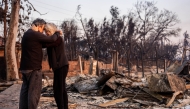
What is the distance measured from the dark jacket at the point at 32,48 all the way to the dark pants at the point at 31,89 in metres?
0.10

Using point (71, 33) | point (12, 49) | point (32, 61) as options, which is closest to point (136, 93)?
point (32, 61)

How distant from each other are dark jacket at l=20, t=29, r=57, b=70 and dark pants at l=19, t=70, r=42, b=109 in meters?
0.10

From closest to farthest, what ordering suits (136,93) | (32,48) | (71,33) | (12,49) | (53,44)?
(32,48) → (53,44) → (136,93) → (12,49) → (71,33)

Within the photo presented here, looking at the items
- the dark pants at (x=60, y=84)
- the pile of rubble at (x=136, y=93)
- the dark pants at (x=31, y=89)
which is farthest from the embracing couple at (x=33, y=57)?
the pile of rubble at (x=136, y=93)

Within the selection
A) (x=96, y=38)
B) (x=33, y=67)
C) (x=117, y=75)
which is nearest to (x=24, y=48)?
(x=33, y=67)

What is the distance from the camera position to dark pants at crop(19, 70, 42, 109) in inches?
114

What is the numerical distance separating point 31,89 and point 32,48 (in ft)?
1.86

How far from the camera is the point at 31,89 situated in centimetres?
292

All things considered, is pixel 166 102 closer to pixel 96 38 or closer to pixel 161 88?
pixel 161 88

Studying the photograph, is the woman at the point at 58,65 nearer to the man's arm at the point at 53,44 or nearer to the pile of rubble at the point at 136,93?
the man's arm at the point at 53,44

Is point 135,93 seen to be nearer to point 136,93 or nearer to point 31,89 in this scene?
point 136,93

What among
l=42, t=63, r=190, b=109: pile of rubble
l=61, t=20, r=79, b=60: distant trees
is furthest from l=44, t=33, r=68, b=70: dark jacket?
l=61, t=20, r=79, b=60: distant trees

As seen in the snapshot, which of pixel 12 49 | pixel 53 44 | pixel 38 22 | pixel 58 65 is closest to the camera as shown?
pixel 38 22

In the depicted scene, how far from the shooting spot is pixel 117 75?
7543 millimetres
